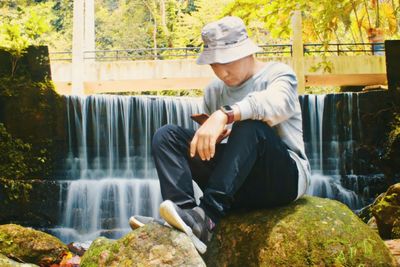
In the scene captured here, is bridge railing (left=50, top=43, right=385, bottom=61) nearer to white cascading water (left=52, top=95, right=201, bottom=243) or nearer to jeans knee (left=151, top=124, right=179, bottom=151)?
white cascading water (left=52, top=95, right=201, bottom=243)

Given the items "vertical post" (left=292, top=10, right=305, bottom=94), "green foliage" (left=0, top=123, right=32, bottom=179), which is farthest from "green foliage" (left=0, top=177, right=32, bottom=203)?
"vertical post" (left=292, top=10, right=305, bottom=94)

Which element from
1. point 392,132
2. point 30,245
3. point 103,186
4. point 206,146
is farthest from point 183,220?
point 392,132

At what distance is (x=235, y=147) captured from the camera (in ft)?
7.07

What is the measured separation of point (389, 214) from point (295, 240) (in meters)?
2.88

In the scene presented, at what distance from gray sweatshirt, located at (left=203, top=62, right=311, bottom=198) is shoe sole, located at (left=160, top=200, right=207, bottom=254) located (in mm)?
484

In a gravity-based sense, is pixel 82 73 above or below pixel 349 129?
above

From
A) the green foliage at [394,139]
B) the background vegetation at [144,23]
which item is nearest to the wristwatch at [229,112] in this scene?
the green foliage at [394,139]

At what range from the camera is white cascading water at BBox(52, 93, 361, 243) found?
325 inches

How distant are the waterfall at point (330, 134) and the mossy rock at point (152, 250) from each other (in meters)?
7.29

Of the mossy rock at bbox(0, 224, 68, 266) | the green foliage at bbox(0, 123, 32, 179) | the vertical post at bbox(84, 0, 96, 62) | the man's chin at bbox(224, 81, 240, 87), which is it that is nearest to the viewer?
the man's chin at bbox(224, 81, 240, 87)

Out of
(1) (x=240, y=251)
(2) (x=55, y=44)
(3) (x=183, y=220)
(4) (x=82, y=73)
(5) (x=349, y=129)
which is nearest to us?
(3) (x=183, y=220)

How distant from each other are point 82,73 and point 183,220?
11.4m

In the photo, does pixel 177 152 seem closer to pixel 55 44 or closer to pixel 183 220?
pixel 183 220

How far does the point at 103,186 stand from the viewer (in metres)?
8.56
